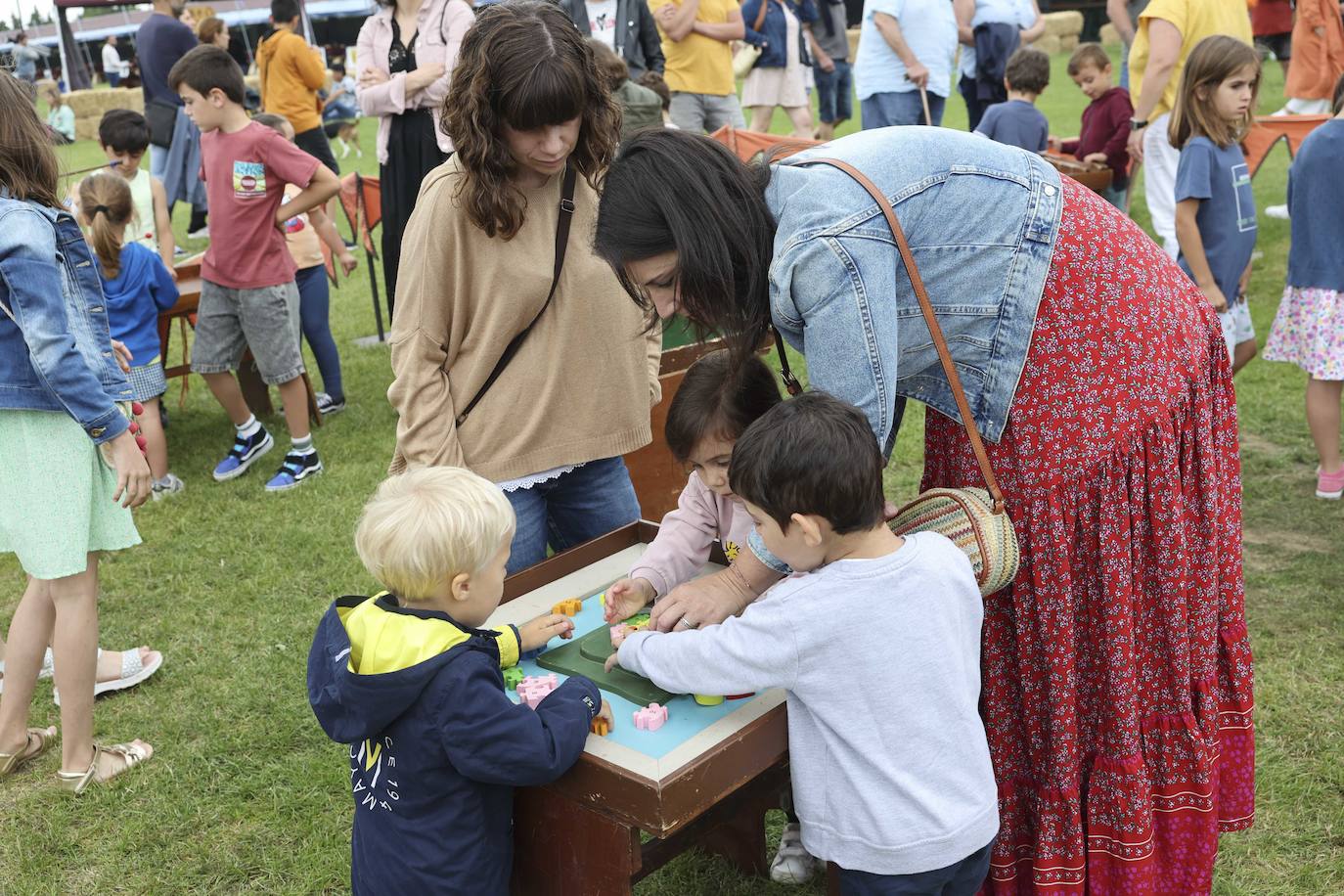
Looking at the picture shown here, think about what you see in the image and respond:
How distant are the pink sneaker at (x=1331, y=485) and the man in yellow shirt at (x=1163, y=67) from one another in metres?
1.87

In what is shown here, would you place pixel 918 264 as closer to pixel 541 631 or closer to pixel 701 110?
pixel 541 631

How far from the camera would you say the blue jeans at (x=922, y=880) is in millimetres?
1902

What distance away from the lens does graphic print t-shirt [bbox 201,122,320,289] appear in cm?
541

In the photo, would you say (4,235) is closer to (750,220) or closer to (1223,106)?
(750,220)

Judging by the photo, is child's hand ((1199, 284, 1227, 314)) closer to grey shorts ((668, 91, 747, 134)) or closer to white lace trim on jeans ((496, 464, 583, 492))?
white lace trim on jeans ((496, 464, 583, 492))

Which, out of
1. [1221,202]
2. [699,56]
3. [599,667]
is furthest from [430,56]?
[599,667]

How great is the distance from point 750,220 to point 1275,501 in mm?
3602

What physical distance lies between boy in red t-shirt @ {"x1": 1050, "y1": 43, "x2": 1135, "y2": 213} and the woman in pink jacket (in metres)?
4.40

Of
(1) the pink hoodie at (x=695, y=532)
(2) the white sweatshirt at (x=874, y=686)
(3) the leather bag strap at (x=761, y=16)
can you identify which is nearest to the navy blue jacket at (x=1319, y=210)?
(1) the pink hoodie at (x=695, y=532)

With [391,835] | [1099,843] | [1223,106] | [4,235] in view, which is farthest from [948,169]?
[1223,106]

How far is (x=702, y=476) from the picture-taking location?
94.4 inches

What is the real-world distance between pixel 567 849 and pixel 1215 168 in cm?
380

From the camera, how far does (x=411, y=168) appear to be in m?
5.45

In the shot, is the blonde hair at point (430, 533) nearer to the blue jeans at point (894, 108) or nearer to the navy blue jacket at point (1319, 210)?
the navy blue jacket at point (1319, 210)
